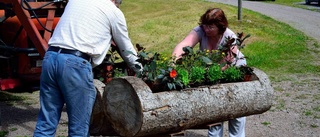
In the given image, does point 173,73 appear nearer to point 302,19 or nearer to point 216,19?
point 216,19

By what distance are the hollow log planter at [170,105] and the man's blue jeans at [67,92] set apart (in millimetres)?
198

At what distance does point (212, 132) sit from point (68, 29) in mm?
1814

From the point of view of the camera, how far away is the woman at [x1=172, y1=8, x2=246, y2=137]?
544 cm

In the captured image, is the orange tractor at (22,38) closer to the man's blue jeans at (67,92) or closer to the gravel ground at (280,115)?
the gravel ground at (280,115)

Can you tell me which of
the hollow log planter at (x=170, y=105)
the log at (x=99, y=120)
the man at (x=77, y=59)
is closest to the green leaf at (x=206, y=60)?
the hollow log planter at (x=170, y=105)

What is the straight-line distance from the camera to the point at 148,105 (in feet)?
14.2

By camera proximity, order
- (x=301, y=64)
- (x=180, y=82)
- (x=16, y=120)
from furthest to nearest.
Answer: (x=301, y=64)
(x=16, y=120)
(x=180, y=82)

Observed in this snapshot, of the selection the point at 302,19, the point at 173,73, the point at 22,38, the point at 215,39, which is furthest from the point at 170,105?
the point at 302,19

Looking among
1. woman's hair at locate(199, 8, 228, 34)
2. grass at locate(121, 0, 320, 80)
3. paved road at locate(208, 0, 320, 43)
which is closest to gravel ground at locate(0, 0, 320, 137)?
grass at locate(121, 0, 320, 80)

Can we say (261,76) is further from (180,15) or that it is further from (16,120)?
(180,15)

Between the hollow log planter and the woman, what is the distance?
0.35 metres

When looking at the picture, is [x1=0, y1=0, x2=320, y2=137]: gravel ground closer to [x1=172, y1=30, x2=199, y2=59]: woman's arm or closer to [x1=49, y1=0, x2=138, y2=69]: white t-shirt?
[x1=172, y1=30, x2=199, y2=59]: woman's arm

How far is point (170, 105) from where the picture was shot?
4492mm

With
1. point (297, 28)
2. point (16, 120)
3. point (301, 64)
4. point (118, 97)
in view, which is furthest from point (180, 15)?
point (118, 97)
